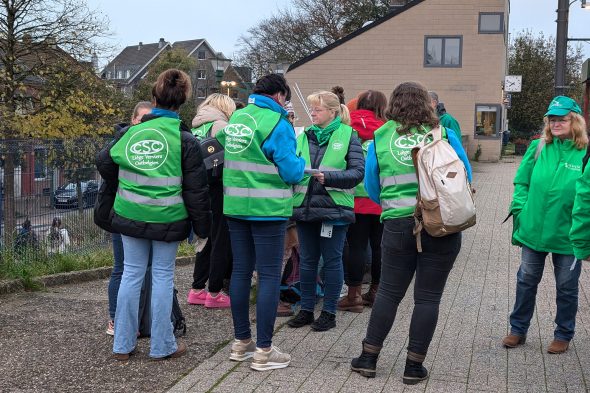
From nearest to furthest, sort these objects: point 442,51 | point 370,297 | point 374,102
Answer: point 374,102, point 370,297, point 442,51

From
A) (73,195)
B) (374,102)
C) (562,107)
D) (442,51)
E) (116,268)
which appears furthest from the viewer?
(442,51)

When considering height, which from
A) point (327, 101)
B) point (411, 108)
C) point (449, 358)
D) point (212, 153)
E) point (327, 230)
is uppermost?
point (327, 101)

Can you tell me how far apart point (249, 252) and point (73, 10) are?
16.7m

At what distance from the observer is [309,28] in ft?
169

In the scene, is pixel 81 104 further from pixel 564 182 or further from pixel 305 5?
pixel 305 5

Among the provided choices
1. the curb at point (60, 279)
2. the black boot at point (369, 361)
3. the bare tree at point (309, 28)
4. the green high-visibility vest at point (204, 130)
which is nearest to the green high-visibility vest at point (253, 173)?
the black boot at point (369, 361)

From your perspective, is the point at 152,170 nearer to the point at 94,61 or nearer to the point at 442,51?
the point at 94,61

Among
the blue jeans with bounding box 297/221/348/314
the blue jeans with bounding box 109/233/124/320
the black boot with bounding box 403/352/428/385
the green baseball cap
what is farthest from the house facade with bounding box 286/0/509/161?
the black boot with bounding box 403/352/428/385

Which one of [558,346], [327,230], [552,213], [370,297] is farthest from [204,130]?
[558,346]

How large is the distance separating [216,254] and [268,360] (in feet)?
5.90

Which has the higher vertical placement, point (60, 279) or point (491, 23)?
point (491, 23)

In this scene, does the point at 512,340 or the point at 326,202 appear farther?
the point at 326,202

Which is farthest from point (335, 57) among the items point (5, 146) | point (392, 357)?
point (392, 357)

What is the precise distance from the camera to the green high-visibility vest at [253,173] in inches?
194
